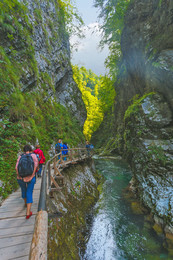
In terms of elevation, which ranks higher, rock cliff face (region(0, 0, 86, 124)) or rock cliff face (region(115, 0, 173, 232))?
rock cliff face (region(0, 0, 86, 124))

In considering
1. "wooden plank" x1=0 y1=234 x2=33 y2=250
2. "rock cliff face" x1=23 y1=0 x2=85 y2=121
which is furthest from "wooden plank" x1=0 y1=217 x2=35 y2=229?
"rock cliff face" x1=23 y1=0 x2=85 y2=121

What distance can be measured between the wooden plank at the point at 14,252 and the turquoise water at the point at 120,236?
4073 millimetres

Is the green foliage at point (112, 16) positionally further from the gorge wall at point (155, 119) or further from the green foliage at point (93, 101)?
the green foliage at point (93, 101)

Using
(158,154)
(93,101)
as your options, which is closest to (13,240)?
(158,154)

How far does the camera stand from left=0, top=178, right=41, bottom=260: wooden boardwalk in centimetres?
267

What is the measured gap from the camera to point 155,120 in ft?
31.8

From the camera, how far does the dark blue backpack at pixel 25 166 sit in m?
3.66

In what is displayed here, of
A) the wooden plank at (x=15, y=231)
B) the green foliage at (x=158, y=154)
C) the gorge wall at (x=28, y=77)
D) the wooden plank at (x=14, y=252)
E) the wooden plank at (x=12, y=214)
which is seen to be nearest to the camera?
the wooden plank at (x=14, y=252)

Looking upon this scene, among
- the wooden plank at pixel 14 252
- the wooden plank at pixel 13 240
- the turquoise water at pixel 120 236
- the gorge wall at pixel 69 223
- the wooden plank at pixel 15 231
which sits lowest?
the turquoise water at pixel 120 236

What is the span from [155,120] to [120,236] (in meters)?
7.65

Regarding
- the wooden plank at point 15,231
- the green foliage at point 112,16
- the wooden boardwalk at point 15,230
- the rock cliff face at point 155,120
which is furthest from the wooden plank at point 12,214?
the green foliage at point 112,16

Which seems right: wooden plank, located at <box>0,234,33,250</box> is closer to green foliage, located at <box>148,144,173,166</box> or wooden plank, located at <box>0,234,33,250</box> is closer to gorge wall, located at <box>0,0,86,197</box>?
gorge wall, located at <box>0,0,86,197</box>

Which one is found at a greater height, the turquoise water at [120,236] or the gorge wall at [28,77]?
the gorge wall at [28,77]

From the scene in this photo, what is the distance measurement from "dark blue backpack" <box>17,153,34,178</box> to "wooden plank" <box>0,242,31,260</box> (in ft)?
4.98
